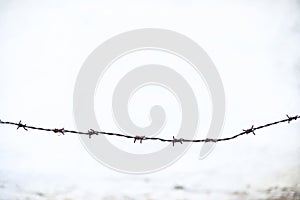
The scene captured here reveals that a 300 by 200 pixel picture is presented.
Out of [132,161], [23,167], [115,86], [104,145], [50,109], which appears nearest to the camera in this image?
[23,167]

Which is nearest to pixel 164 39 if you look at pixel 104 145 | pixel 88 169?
pixel 104 145

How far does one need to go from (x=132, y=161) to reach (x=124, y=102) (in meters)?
2.13

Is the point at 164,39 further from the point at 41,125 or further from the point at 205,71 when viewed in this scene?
the point at 41,125

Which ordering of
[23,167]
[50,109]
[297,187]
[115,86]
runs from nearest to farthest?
→ [297,187] < [23,167] < [50,109] < [115,86]

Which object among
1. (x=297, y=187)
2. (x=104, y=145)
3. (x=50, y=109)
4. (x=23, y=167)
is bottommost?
(x=297, y=187)

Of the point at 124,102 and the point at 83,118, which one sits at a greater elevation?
the point at 124,102

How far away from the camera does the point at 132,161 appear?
26.7 feet

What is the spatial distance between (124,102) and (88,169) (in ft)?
8.65

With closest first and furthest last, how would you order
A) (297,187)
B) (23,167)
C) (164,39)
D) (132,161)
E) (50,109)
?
(297,187) → (23,167) → (132,161) → (50,109) → (164,39)

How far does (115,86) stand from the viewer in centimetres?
1001

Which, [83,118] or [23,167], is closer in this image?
[23,167]

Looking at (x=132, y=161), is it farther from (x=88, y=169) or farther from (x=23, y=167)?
(x=23, y=167)

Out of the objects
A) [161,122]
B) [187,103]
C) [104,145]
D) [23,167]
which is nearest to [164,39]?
[187,103]

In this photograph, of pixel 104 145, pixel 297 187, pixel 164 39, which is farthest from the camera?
pixel 164 39
